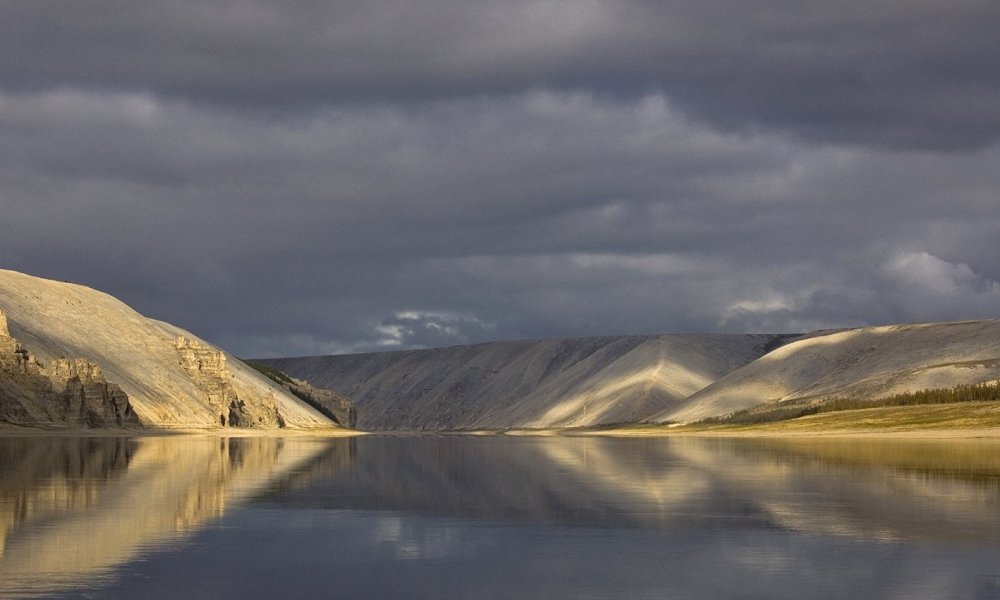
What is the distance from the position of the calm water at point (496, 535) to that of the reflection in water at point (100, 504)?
0.34 feet

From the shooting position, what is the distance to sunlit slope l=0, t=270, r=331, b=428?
460 feet

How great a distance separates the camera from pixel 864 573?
77.6ft

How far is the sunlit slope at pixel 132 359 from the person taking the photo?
140 m

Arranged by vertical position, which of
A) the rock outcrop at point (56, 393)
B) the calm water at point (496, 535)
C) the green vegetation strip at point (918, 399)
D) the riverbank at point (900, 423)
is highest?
the rock outcrop at point (56, 393)

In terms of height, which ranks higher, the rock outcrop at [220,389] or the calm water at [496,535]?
the rock outcrop at [220,389]

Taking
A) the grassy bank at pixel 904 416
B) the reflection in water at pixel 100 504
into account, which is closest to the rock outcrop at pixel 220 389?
the grassy bank at pixel 904 416

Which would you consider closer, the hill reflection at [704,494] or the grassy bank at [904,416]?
the hill reflection at [704,494]

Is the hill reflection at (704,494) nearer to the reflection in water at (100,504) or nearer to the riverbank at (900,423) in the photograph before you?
the reflection in water at (100,504)

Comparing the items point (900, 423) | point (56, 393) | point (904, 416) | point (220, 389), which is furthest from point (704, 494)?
point (220, 389)

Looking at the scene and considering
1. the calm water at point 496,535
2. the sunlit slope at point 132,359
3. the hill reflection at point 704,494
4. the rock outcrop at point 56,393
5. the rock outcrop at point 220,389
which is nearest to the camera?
the calm water at point 496,535

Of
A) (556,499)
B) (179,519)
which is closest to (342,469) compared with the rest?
(556,499)

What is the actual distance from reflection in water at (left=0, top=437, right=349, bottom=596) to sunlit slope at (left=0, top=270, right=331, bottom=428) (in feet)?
237

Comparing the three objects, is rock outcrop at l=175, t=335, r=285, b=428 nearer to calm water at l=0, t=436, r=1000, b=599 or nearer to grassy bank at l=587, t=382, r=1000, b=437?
grassy bank at l=587, t=382, r=1000, b=437

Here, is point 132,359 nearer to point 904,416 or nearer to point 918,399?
point 904,416
